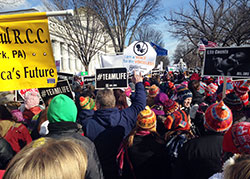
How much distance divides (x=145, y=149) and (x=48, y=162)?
5.04 feet

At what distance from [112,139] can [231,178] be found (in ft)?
5.69

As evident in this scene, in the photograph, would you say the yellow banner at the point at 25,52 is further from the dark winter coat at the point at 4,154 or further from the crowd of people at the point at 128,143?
the dark winter coat at the point at 4,154

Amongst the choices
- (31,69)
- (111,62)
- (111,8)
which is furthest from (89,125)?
(111,8)

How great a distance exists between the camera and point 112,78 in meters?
4.01

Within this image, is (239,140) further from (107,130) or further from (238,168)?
(107,130)

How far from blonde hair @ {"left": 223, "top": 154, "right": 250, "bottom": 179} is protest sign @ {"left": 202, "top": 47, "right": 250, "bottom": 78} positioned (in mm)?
2844

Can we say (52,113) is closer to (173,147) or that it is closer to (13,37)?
(13,37)

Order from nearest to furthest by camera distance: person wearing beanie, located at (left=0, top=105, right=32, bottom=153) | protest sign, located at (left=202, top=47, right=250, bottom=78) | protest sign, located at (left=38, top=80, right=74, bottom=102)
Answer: person wearing beanie, located at (left=0, top=105, right=32, bottom=153), protest sign, located at (left=202, top=47, right=250, bottom=78), protest sign, located at (left=38, top=80, right=74, bottom=102)

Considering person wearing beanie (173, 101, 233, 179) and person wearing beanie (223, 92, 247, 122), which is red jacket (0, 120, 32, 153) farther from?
person wearing beanie (223, 92, 247, 122)

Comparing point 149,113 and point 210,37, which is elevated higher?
point 210,37

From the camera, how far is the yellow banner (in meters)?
2.26

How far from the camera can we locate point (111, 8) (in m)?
15.2

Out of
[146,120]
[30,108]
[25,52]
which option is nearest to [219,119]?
[146,120]

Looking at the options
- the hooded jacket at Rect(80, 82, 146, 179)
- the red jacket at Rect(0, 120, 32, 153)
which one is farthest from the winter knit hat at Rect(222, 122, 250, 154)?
the red jacket at Rect(0, 120, 32, 153)
